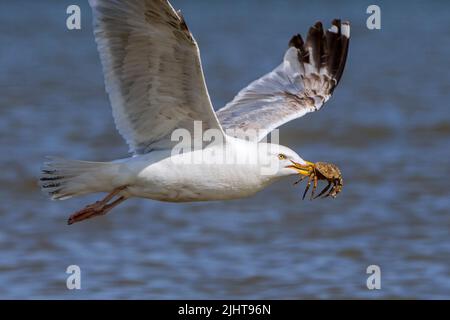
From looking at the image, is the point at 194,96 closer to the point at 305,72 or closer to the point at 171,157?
the point at 171,157

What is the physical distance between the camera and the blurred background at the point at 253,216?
9.41 m

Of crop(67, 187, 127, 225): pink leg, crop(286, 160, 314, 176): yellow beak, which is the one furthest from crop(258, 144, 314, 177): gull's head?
crop(67, 187, 127, 225): pink leg

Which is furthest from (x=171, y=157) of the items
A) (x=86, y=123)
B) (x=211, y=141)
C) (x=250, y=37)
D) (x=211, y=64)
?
(x=250, y=37)

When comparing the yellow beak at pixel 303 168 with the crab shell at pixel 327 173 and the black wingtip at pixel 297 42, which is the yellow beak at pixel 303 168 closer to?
the crab shell at pixel 327 173

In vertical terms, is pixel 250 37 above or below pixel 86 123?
above

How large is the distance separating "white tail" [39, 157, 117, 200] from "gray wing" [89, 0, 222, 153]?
316 millimetres

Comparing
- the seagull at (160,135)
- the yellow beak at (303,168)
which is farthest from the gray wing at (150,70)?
the yellow beak at (303,168)

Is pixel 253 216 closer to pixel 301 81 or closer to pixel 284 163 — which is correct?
pixel 301 81

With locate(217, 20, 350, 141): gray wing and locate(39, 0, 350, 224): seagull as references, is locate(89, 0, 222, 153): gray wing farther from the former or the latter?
locate(217, 20, 350, 141): gray wing

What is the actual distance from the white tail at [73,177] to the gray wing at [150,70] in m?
0.32

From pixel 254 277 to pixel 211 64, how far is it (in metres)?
14.4

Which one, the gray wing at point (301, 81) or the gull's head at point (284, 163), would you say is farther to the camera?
the gray wing at point (301, 81)

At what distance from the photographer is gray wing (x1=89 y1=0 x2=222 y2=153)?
6.39 meters

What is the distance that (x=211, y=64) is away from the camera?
77.6 feet
